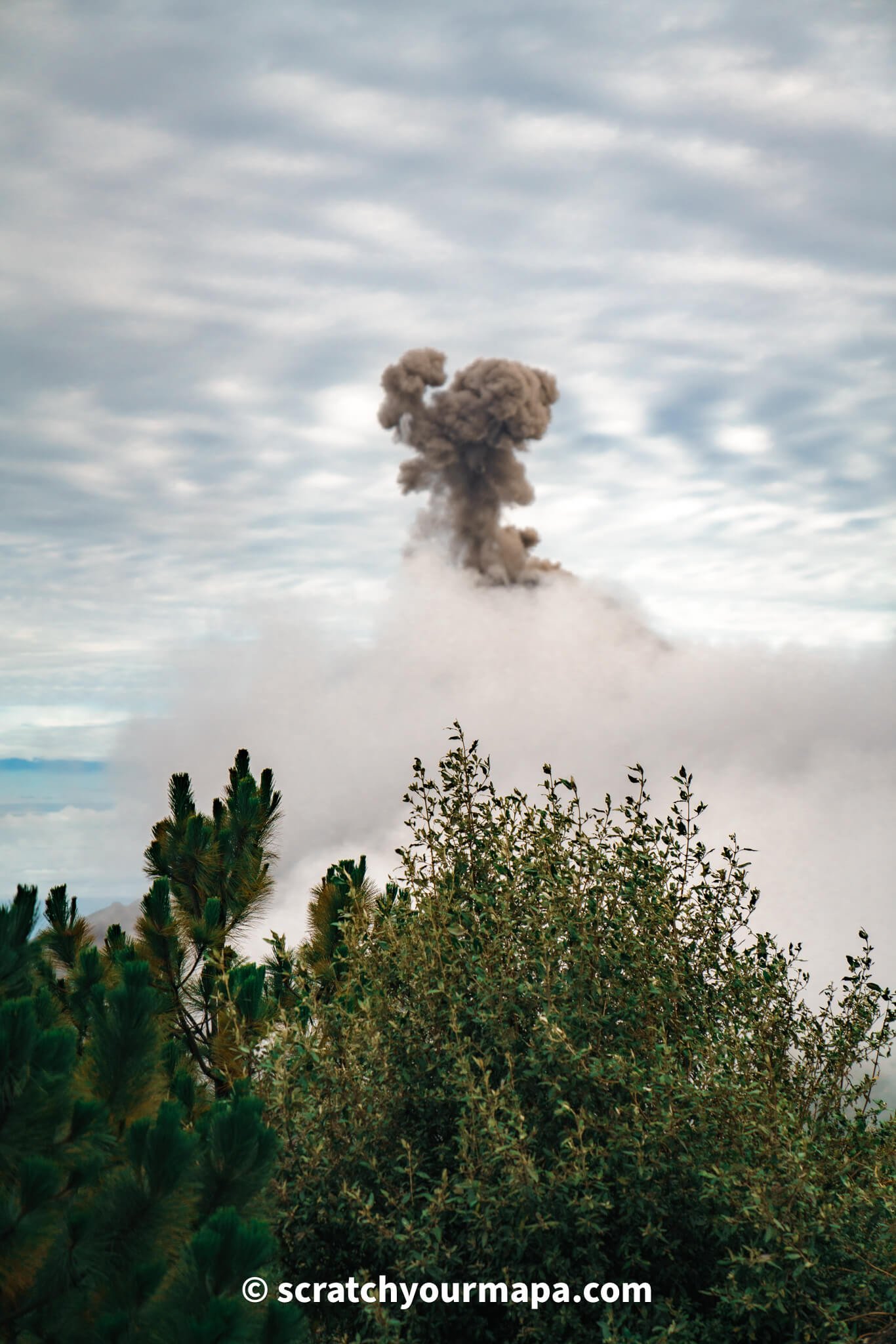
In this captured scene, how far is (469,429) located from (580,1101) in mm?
67551

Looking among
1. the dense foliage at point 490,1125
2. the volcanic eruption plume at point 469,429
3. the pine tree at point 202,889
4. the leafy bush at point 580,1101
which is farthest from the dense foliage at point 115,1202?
the volcanic eruption plume at point 469,429

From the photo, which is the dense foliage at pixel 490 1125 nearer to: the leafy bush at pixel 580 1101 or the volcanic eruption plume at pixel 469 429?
the leafy bush at pixel 580 1101

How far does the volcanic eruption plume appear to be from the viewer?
2763 inches

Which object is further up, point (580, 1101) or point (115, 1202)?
point (580, 1101)

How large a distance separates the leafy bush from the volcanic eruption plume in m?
65.3

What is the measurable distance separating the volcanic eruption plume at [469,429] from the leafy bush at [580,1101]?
65340 mm

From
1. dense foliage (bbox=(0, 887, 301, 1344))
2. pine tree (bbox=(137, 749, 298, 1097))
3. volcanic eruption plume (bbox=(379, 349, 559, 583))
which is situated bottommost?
dense foliage (bbox=(0, 887, 301, 1344))

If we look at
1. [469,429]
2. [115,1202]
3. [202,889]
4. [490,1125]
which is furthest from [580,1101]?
[469,429]

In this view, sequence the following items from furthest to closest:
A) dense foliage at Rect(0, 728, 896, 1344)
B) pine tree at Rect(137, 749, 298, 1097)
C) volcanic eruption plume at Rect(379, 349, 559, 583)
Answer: volcanic eruption plume at Rect(379, 349, 559, 583)
pine tree at Rect(137, 749, 298, 1097)
dense foliage at Rect(0, 728, 896, 1344)

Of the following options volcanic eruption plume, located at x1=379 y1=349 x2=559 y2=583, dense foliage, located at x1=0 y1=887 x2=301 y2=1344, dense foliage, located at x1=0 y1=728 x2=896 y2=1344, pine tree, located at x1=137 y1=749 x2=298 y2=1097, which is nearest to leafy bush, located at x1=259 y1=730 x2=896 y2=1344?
dense foliage, located at x1=0 y1=728 x2=896 y2=1344

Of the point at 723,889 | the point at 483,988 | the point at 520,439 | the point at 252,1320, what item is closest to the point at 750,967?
the point at 723,889

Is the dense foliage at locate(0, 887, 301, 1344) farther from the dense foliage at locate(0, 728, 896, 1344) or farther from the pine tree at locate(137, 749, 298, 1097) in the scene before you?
the pine tree at locate(137, 749, 298, 1097)

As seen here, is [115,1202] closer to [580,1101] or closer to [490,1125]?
[490,1125]

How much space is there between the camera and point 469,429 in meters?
70.7
